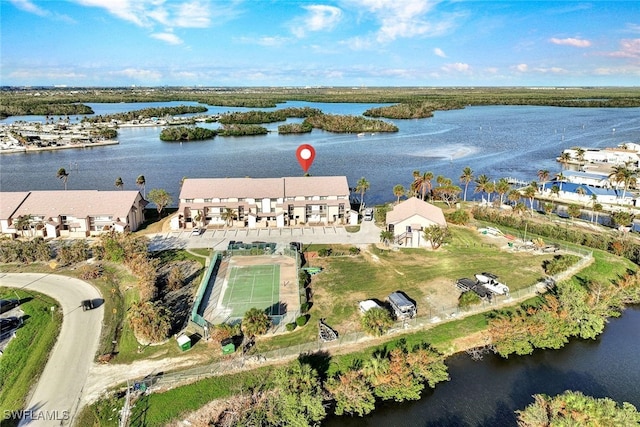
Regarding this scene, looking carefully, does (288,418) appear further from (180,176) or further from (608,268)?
(180,176)

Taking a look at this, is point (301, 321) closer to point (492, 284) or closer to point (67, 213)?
point (492, 284)

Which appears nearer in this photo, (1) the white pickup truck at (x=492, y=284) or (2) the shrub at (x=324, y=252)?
(1) the white pickup truck at (x=492, y=284)

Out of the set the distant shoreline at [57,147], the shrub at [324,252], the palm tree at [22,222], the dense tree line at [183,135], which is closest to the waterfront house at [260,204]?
the shrub at [324,252]

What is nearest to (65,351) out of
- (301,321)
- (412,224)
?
(301,321)

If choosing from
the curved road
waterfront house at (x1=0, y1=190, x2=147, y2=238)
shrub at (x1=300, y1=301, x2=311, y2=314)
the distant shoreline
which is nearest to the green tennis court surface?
shrub at (x1=300, y1=301, x2=311, y2=314)

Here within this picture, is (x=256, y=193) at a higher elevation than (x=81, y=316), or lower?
higher

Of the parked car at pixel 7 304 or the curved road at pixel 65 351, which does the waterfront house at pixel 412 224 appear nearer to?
the curved road at pixel 65 351

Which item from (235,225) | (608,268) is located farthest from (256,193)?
→ (608,268)
